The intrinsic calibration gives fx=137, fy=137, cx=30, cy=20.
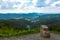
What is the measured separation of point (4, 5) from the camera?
65.2 inches

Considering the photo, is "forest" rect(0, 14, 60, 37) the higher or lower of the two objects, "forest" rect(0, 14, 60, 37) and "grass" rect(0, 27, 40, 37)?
A: the higher

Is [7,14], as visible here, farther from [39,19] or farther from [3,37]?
[39,19]

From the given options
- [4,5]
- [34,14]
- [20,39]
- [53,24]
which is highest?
[4,5]

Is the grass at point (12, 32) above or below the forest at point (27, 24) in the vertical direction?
below

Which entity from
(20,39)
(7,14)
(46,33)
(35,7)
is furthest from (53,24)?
(7,14)

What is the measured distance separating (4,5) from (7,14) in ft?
0.38

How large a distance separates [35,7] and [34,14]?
87mm

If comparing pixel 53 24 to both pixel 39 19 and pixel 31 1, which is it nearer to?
pixel 39 19

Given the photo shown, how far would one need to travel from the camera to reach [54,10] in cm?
166

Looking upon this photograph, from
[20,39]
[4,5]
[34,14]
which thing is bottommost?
[20,39]

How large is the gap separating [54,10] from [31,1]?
301mm

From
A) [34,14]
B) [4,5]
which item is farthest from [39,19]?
[4,5]

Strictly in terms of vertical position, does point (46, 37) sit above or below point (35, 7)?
below

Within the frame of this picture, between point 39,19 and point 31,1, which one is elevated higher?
point 31,1
